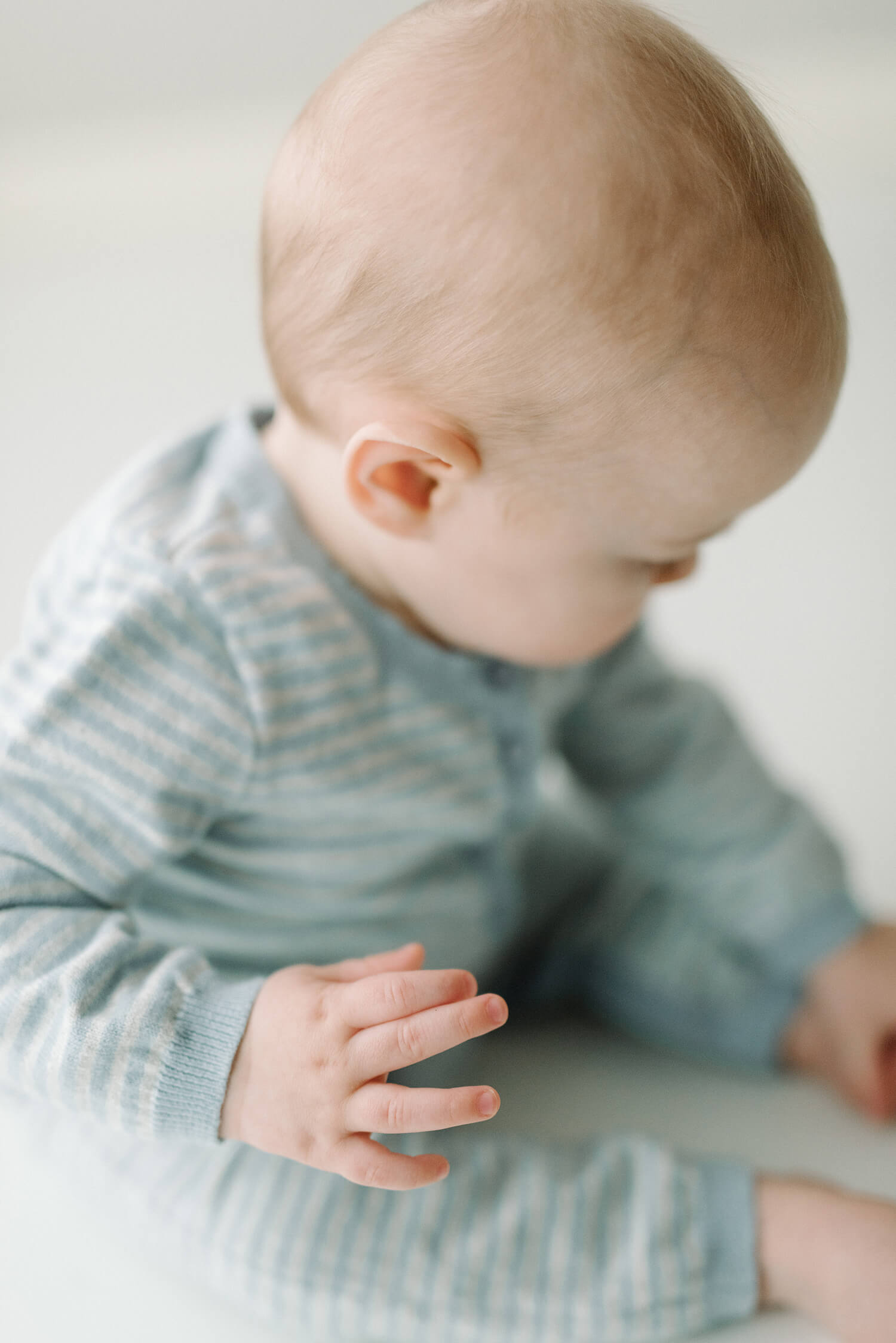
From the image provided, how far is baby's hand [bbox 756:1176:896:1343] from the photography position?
601mm

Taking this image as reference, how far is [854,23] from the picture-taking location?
1.50 metres

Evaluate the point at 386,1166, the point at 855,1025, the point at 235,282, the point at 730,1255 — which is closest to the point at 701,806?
the point at 855,1025

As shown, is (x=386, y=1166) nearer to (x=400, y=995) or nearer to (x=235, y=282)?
(x=400, y=995)

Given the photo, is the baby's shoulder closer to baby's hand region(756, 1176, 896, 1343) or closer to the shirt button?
the shirt button

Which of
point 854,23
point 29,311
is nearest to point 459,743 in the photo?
point 29,311

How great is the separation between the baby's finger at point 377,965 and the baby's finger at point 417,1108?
5cm

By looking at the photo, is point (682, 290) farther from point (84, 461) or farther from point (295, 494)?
point (84, 461)

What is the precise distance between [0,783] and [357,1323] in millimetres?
305

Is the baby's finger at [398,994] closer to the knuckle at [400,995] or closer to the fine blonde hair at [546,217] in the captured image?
the knuckle at [400,995]

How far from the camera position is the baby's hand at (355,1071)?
51cm

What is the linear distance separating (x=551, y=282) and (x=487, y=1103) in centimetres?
32

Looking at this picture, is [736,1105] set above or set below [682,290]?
below

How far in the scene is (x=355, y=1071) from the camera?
524 mm

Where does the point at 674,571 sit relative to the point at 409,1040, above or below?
above
